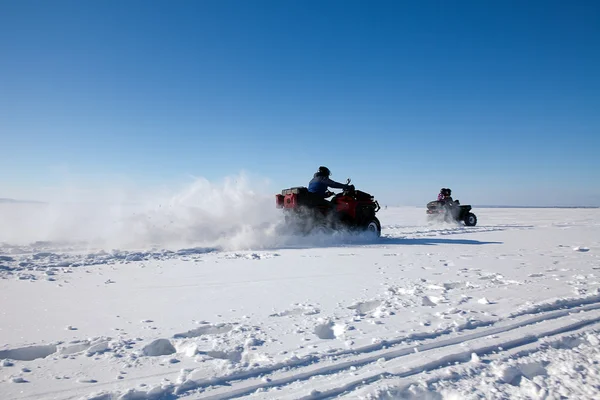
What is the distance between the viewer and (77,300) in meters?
3.94

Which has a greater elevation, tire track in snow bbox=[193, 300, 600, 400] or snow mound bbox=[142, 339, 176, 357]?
snow mound bbox=[142, 339, 176, 357]

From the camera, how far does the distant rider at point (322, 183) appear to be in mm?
10477

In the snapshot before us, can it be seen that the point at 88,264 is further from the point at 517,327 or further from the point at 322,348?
the point at 517,327

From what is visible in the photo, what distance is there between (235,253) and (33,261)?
12.6 ft

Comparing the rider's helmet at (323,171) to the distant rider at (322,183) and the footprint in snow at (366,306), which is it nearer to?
the distant rider at (322,183)

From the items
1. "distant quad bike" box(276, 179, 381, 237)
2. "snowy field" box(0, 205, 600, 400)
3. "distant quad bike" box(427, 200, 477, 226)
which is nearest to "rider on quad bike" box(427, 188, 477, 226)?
"distant quad bike" box(427, 200, 477, 226)

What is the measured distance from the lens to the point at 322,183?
10477 mm

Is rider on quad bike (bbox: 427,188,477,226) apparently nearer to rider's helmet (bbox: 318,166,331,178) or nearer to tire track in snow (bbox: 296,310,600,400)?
rider's helmet (bbox: 318,166,331,178)

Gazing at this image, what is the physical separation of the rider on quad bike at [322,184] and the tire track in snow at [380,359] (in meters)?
7.52

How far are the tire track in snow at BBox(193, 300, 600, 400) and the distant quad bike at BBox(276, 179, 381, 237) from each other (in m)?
7.26

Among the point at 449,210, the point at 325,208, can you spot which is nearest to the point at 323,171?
the point at 325,208

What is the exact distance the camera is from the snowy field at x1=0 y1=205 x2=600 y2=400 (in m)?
Answer: 2.10

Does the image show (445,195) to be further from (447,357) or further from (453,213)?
(447,357)

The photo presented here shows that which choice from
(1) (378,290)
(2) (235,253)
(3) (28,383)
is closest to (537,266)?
(1) (378,290)
